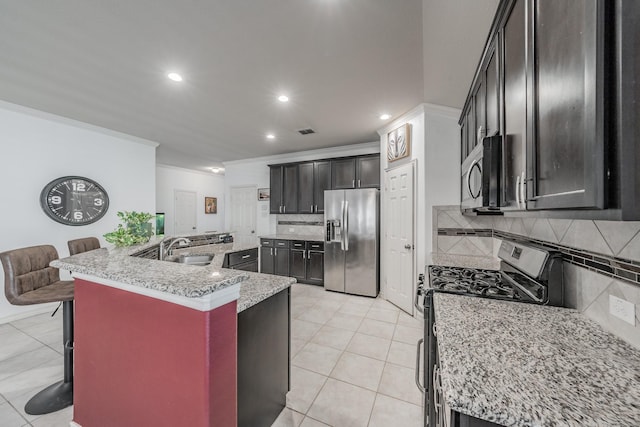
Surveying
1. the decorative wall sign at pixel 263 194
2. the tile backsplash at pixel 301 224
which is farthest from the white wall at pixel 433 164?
the decorative wall sign at pixel 263 194

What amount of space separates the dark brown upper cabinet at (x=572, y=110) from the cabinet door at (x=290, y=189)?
13.6 ft

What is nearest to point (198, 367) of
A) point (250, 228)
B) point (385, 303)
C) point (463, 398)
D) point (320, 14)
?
point (463, 398)

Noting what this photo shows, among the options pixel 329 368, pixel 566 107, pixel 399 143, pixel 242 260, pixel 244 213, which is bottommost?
pixel 329 368

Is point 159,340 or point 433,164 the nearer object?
point 159,340

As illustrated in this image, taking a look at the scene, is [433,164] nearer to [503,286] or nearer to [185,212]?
[503,286]

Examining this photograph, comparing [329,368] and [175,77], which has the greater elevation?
[175,77]

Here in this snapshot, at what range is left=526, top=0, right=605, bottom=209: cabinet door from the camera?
1.88 ft

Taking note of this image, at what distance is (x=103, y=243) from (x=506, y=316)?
5166 millimetres

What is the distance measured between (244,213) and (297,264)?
2.31 meters

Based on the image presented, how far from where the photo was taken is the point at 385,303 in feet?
12.0

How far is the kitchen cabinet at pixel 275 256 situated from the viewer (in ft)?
15.6

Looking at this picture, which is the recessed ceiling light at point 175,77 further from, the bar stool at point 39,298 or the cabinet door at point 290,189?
the cabinet door at point 290,189

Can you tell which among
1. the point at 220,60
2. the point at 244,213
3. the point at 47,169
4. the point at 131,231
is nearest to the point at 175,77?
the point at 220,60

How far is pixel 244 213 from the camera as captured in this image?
614cm
